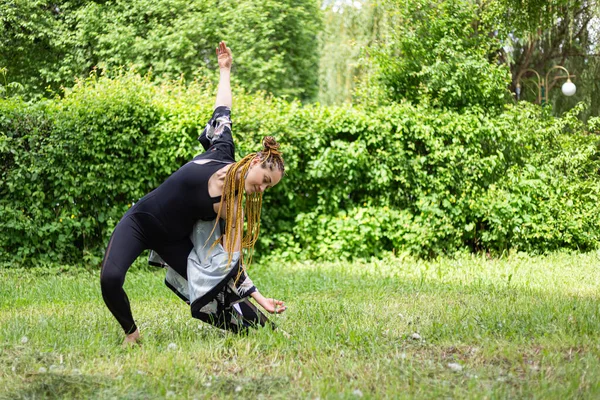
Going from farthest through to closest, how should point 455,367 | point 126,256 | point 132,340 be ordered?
point 132,340, point 126,256, point 455,367

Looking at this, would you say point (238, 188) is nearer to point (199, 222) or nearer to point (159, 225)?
point (199, 222)

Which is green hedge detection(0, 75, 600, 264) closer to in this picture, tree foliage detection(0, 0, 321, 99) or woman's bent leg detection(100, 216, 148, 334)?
woman's bent leg detection(100, 216, 148, 334)

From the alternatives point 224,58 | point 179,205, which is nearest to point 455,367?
point 179,205

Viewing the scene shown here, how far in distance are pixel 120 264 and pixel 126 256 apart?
75 millimetres

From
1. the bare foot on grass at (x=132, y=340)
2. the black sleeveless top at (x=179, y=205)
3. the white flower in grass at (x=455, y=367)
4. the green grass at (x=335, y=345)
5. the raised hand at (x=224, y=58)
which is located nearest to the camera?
the green grass at (x=335, y=345)

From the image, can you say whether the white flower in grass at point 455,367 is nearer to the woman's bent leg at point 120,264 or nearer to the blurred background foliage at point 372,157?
the woman's bent leg at point 120,264

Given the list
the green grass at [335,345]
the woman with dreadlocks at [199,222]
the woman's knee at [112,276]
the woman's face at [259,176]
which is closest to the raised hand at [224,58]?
the woman with dreadlocks at [199,222]

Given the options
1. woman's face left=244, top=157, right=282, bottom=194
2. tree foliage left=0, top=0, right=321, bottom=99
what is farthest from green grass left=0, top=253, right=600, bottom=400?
tree foliage left=0, top=0, right=321, bottom=99

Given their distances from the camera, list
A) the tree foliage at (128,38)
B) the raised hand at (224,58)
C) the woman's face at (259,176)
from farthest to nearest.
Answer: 1. the tree foliage at (128,38)
2. the raised hand at (224,58)
3. the woman's face at (259,176)

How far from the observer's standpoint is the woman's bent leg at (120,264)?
14.9ft

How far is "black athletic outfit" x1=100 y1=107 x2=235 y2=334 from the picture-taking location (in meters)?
4.59

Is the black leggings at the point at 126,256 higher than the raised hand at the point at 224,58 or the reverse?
the reverse

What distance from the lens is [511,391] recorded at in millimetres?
3654

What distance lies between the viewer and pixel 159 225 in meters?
4.68
